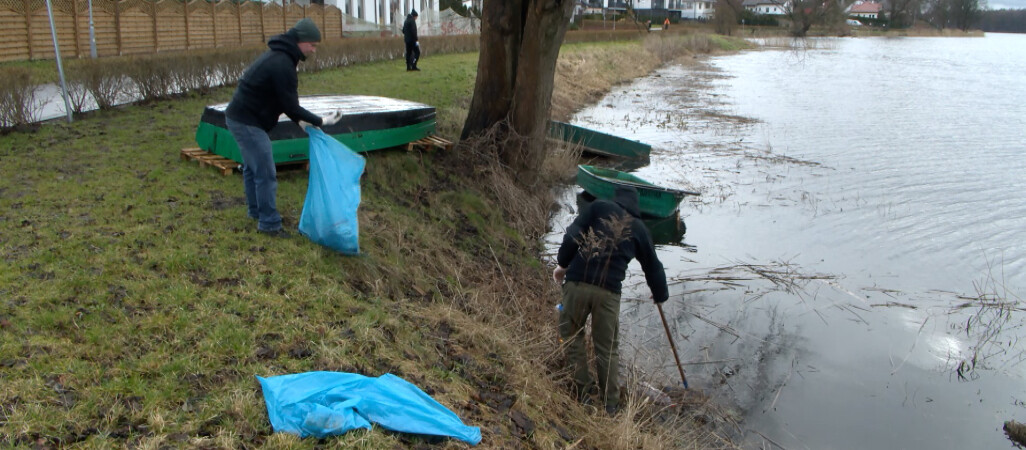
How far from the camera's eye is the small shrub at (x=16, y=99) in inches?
356

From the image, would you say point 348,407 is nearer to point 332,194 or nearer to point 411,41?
point 332,194

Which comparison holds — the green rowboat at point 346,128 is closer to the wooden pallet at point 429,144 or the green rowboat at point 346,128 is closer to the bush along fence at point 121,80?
the wooden pallet at point 429,144

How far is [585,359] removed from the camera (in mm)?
5875

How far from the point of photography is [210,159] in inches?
320

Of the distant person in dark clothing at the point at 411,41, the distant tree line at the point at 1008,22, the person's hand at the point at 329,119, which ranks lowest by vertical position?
the person's hand at the point at 329,119

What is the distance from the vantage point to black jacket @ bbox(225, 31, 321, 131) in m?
5.95

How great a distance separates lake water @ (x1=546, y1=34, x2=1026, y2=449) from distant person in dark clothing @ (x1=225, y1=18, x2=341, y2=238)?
12.2 feet

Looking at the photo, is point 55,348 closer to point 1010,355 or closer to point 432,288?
point 432,288

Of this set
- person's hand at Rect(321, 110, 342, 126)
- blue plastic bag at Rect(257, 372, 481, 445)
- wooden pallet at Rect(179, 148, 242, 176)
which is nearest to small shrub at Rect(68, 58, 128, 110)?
wooden pallet at Rect(179, 148, 242, 176)

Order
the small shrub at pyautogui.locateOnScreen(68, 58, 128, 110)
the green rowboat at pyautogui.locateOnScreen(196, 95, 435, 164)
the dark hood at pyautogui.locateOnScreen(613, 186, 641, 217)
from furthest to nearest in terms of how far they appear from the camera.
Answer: the small shrub at pyautogui.locateOnScreen(68, 58, 128, 110) → the green rowboat at pyautogui.locateOnScreen(196, 95, 435, 164) → the dark hood at pyautogui.locateOnScreen(613, 186, 641, 217)

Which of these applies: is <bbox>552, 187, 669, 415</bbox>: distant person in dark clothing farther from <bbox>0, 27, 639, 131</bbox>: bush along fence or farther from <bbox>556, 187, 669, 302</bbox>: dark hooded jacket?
<bbox>0, 27, 639, 131</bbox>: bush along fence

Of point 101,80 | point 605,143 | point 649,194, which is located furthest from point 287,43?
point 605,143

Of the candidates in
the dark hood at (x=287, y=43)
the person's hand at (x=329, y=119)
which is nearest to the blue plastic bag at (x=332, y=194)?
the person's hand at (x=329, y=119)

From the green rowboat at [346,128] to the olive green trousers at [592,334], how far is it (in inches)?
152
